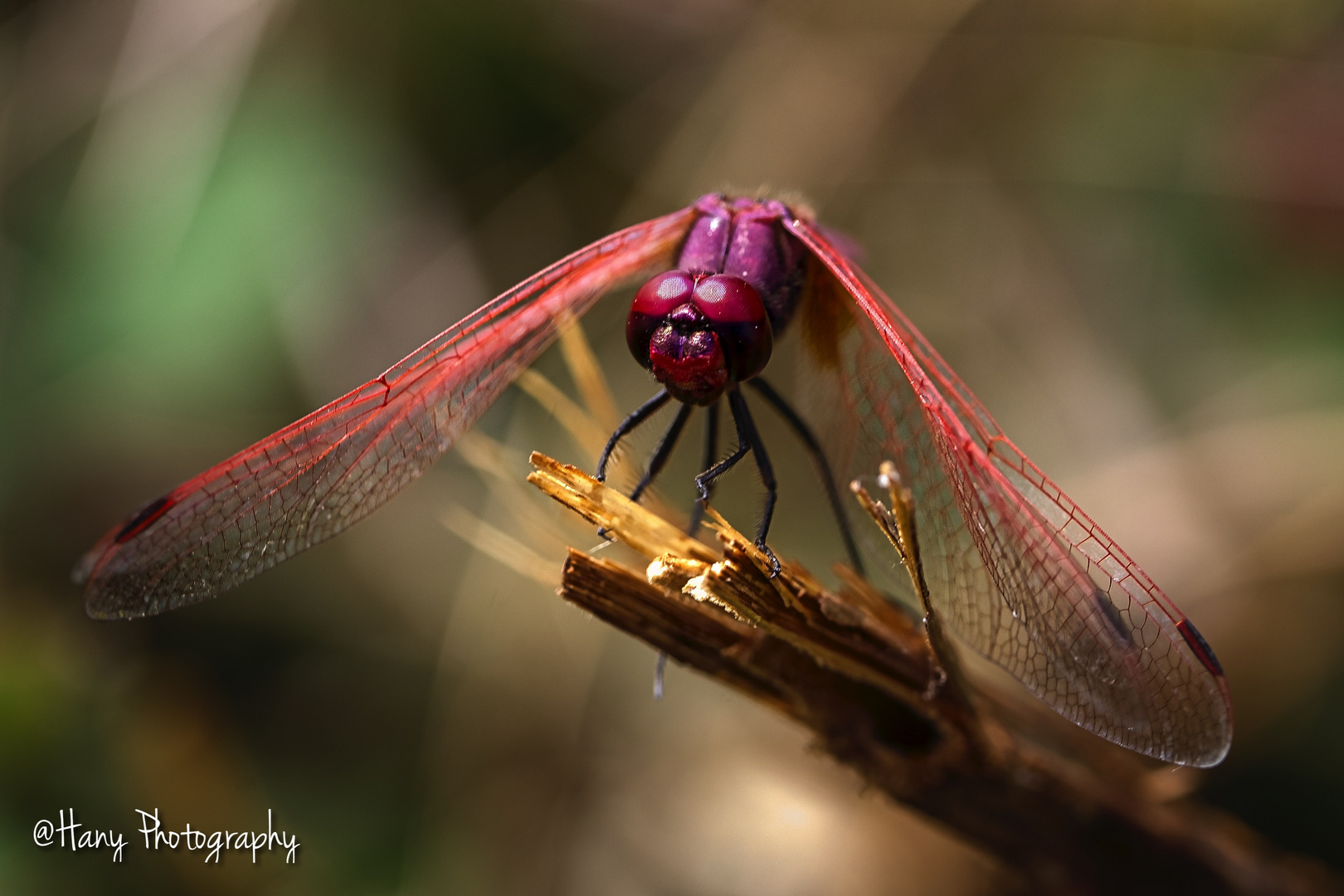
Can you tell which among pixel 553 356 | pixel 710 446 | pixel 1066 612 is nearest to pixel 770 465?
pixel 710 446

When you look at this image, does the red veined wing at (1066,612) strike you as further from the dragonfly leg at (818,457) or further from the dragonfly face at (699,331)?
the dragonfly leg at (818,457)

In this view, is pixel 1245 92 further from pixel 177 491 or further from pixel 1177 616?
pixel 177 491

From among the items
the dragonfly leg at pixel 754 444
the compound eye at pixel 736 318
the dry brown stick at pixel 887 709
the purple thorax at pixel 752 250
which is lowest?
the dry brown stick at pixel 887 709

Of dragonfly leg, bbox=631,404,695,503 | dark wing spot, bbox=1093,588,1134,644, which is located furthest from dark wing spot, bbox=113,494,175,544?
dark wing spot, bbox=1093,588,1134,644

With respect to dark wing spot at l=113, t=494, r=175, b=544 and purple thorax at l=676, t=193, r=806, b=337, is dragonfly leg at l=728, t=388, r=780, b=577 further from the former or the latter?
dark wing spot at l=113, t=494, r=175, b=544

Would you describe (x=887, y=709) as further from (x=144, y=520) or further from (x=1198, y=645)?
(x=144, y=520)

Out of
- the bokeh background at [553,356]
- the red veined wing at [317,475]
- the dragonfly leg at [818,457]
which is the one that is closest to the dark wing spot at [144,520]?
the red veined wing at [317,475]
